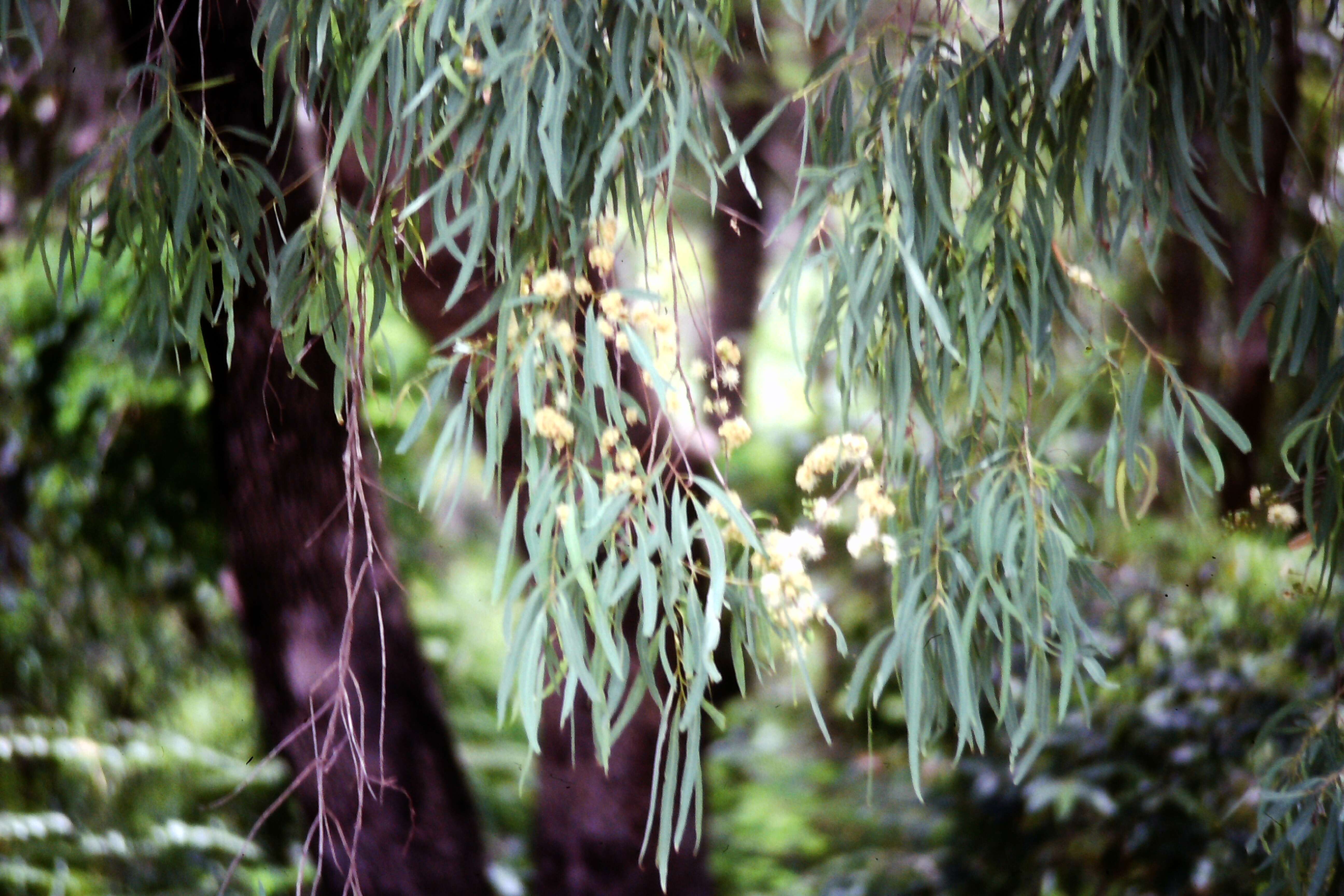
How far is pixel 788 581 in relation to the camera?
2.73ft

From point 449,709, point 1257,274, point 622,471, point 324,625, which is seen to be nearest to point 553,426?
point 622,471

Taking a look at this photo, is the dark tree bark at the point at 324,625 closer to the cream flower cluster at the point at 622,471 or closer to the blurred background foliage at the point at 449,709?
the blurred background foliage at the point at 449,709

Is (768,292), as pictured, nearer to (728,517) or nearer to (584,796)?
(728,517)

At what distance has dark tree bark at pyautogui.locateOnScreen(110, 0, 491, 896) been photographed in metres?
1.43

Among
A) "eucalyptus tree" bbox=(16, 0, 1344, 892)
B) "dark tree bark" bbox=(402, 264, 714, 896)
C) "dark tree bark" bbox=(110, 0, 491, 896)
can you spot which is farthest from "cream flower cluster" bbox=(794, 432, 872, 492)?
"dark tree bark" bbox=(110, 0, 491, 896)

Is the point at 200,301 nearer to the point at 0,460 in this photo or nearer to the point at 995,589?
the point at 995,589

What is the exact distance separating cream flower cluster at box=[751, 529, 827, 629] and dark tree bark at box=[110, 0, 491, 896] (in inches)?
27.2

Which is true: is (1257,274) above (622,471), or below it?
above

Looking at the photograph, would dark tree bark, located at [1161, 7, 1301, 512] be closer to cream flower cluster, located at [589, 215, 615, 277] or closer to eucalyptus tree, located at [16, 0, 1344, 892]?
eucalyptus tree, located at [16, 0, 1344, 892]

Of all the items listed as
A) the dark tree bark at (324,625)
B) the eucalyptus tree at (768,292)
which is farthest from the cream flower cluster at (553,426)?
the dark tree bark at (324,625)

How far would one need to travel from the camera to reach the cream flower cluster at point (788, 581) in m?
0.81

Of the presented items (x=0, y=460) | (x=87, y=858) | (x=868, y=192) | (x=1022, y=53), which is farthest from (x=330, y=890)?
(x=1022, y=53)

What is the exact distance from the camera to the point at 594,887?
1511 millimetres

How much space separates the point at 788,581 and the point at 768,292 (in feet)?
0.84
